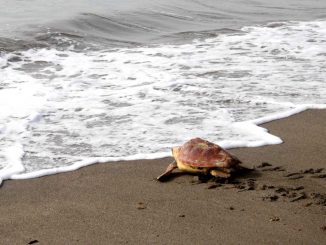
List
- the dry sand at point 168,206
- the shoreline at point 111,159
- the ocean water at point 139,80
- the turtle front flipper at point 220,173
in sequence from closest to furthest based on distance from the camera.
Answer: the dry sand at point 168,206, the turtle front flipper at point 220,173, the shoreline at point 111,159, the ocean water at point 139,80

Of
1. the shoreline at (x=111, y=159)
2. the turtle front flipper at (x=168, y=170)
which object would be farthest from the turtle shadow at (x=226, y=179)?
the shoreline at (x=111, y=159)

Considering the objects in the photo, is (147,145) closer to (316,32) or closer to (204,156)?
(204,156)

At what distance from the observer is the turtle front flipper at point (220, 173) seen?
412 cm

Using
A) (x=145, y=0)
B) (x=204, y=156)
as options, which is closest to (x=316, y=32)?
(x=145, y=0)

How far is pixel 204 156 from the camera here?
13.9ft

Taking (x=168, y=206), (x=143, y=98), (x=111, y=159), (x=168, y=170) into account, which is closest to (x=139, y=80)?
(x=143, y=98)

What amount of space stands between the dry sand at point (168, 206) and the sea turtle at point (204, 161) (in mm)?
77

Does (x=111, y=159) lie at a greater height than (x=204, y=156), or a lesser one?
lesser

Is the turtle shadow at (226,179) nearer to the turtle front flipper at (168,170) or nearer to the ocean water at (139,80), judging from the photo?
the turtle front flipper at (168,170)

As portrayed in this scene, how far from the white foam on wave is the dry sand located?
313mm

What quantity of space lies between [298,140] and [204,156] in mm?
1140

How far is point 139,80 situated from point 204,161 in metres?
3.28

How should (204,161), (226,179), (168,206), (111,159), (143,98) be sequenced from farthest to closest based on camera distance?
(143,98)
(111,159)
(204,161)
(226,179)
(168,206)

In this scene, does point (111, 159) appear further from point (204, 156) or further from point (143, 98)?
point (143, 98)
